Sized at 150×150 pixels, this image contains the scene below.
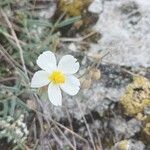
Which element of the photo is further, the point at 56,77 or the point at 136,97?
the point at 136,97

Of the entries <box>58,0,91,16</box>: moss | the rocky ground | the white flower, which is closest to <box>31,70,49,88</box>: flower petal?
the white flower

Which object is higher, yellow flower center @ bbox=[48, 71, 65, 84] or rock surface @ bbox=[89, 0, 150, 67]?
yellow flower center @ bbox=[48, 71, 65, 84]

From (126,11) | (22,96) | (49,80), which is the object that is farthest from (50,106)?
(126,11)

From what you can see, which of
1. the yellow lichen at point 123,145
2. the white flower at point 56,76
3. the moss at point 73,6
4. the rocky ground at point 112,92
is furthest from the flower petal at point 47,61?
the moss at point 73,6

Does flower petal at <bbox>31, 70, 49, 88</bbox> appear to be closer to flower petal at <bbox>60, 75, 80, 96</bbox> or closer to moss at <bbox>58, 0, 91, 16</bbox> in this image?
flower petal at <bbox>60, 75, 80, 96</bbox>

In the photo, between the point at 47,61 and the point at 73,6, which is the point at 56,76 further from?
the point at 73,6

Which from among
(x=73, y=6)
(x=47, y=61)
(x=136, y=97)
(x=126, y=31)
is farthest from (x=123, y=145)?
(x=73, y=6)

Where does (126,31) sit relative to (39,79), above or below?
below

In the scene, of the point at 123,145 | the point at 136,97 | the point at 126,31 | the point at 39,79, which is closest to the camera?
the point at 39,79
